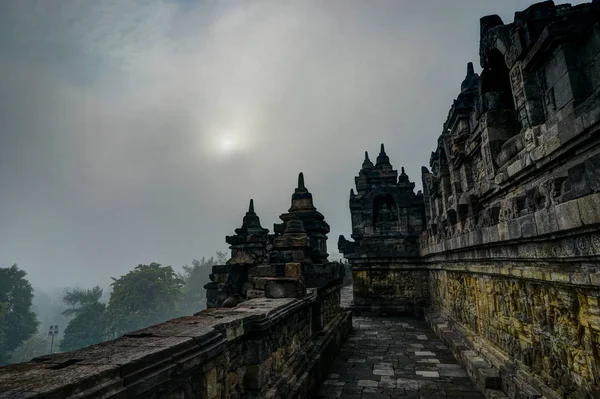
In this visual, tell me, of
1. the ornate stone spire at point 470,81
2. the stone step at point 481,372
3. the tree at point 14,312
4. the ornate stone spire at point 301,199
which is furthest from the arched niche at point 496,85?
the tree at point 14,312

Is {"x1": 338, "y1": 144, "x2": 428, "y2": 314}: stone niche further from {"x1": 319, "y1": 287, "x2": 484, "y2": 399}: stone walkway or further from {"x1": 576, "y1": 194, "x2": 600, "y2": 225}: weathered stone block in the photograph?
{"x1": 576, "y1": 194, "x2": 600, "y2": 225}: weathered stone block

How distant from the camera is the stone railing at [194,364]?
1666mm

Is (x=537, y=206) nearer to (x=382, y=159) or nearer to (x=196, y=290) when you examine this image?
(x=382, y=159)

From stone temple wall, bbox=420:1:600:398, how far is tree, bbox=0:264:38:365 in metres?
50.6

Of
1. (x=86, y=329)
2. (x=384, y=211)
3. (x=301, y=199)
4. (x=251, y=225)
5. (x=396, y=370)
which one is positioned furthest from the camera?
(x=86, y=329)

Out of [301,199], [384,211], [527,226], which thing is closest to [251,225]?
[301,199]

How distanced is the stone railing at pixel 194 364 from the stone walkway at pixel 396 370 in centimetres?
81

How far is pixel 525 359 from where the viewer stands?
13.6 feet

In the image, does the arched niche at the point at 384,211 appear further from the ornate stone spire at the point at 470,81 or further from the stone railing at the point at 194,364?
the stone railing at the point at 194,364

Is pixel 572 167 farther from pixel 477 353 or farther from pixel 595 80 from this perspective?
pixel 477 353

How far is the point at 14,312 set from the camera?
42.4m

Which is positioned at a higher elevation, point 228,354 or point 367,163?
point 367,163

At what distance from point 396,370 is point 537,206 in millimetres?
4408

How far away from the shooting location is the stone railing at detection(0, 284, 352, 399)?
167 cm
